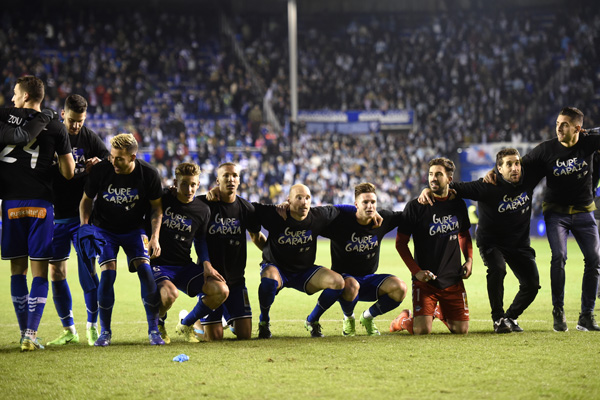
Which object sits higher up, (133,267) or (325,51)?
(325,51)

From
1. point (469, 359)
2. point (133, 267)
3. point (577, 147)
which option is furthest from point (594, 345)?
point (133, 267)

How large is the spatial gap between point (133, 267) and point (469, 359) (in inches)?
121

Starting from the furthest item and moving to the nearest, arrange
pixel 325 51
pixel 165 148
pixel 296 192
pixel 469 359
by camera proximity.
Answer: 1. pixel 325 51
2. pixel 165 148
3. pixel 296 192
4. pixel 469 359

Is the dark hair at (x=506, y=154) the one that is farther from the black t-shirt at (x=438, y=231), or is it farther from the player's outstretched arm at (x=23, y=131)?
the player's outstretched arm at (x=23, y=131)

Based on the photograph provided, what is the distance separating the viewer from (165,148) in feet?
92.8

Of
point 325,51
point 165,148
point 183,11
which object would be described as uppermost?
point 183,11

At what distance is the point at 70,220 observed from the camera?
7.09m

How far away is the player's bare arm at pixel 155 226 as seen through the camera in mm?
6598

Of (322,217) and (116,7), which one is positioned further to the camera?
(116,7)

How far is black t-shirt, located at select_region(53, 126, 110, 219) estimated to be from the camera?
7062 mm

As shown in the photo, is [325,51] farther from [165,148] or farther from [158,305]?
[158,305]

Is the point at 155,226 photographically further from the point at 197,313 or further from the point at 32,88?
the point at 32,88

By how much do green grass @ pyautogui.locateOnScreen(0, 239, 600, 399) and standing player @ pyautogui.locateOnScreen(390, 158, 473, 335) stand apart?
0.77 feet

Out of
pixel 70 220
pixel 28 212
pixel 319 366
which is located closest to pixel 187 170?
pixel 70 220
